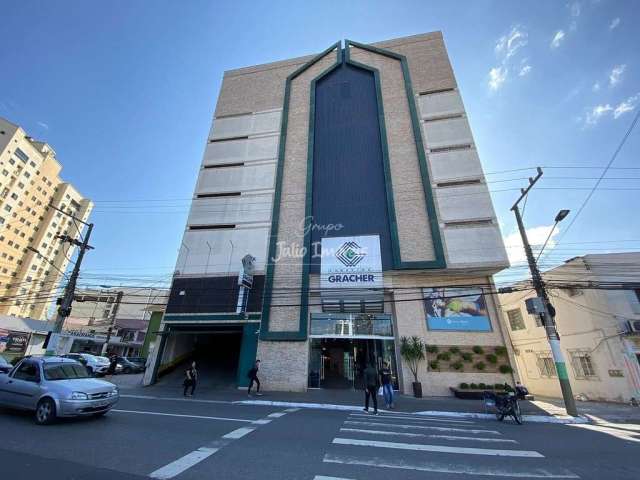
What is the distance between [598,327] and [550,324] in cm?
866

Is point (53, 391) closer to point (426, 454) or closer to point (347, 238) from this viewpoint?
point (426, 454)

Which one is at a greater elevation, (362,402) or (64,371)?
(64,371)

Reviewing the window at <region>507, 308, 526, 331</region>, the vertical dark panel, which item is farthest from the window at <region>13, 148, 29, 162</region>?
the window at <region>507, 308, 526, 331</region>

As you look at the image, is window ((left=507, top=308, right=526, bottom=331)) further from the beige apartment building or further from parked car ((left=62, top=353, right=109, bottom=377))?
the beige apartment building

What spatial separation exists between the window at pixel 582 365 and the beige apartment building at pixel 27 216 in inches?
3092

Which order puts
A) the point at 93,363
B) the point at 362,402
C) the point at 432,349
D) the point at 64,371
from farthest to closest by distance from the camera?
the point at 93,363 → the point at 432,349 → the point at 362,402 → the point at 64,371

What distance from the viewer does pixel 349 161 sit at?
24.5 meters

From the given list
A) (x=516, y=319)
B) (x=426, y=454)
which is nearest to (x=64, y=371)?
(x=426, y=454)

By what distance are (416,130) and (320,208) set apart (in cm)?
1061

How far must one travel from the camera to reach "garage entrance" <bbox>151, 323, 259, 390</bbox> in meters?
19.2

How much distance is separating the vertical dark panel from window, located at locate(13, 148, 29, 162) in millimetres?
75026

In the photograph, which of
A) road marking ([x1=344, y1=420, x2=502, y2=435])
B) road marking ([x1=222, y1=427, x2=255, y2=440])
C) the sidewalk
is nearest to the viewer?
road marking ([x1=222, y1=427, x2=255, y2=440])

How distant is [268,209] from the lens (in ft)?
78.8

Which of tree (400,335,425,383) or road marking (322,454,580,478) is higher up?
tree (400,335,425,383)
